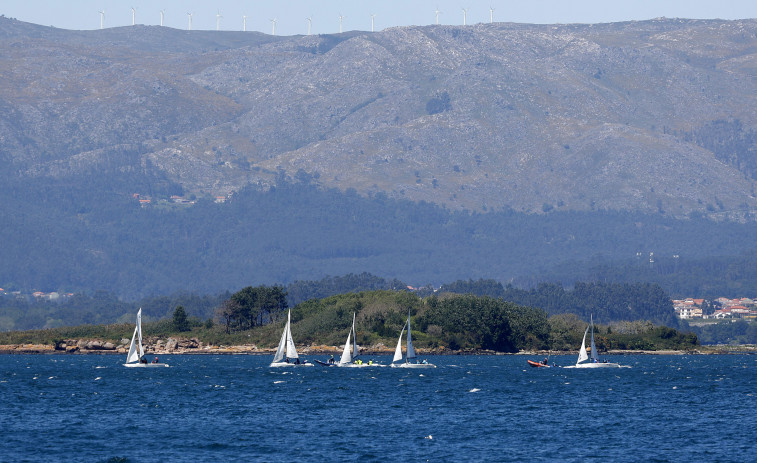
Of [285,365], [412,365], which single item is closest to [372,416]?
[412,365]

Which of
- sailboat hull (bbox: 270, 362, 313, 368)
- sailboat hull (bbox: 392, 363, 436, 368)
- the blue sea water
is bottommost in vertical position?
the blue sea water

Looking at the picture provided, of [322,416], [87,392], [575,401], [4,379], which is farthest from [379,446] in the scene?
[4,379]

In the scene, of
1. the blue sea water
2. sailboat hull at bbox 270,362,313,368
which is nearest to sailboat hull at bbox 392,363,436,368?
the blue sea water

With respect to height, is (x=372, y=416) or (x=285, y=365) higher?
(x=285, y=365)

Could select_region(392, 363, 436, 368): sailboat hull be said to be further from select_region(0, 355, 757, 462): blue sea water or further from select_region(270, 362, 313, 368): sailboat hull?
select_region(270, 362, 313, 368): sailboat hull

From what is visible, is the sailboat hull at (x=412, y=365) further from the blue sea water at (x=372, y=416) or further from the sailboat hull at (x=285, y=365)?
the sailboat hull at (x=285, y=365)

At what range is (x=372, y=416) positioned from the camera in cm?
9544

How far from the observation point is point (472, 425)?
89.8 meters

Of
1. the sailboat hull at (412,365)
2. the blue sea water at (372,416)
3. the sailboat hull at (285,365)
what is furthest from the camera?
the sailboat hull at (412,365)

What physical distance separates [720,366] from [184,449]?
421 feet

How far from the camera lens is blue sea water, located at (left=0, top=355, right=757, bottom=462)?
7569 centimetres

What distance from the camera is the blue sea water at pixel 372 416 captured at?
75.7 m

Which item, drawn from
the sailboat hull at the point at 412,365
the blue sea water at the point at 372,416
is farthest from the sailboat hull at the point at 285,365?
the sailboat hull at the point at 412,365

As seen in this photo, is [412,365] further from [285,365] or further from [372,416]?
[372,416]
